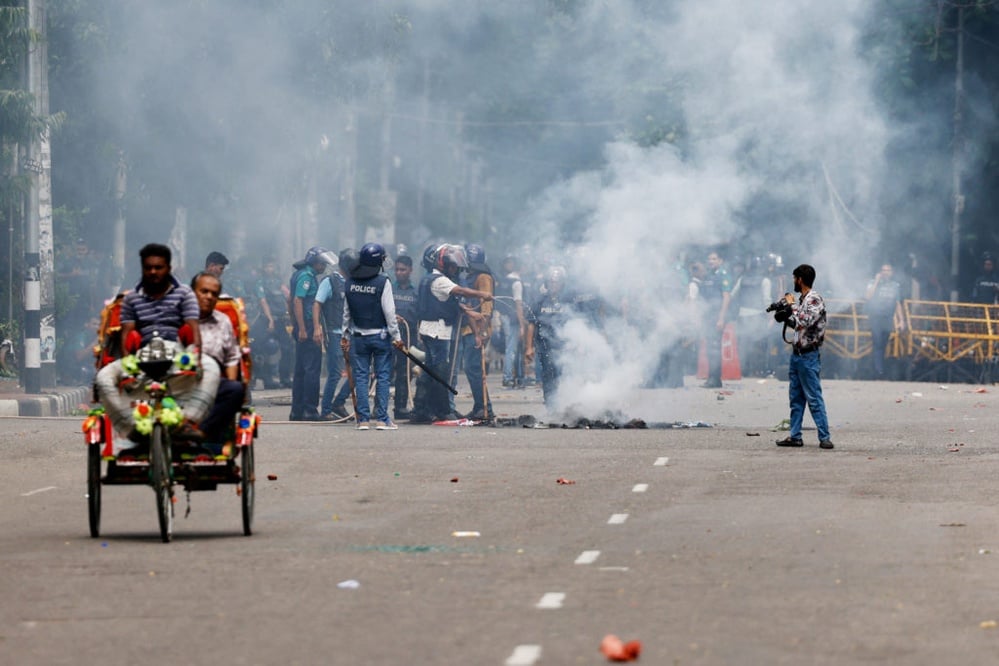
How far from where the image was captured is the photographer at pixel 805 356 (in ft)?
51.4

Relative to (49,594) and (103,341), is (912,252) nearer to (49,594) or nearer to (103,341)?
(103,341)

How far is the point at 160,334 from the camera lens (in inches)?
408

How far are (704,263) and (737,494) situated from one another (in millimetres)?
15036

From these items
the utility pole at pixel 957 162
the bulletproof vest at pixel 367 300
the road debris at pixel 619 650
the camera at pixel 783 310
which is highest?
the utility pole at pixel 957 162

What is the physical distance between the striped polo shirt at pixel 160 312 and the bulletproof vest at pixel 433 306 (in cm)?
893

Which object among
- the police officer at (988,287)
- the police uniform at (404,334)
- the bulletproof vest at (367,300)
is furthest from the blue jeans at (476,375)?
the police officer at (988,287)

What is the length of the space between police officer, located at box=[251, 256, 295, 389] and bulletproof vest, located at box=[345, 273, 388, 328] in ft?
30.0

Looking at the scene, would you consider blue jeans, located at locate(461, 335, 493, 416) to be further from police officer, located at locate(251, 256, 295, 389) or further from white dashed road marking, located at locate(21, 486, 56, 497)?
police officer, located at locate(251, 256, 295, 389)

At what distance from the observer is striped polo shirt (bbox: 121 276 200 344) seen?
1036cm

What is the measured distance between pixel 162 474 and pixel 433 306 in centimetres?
980

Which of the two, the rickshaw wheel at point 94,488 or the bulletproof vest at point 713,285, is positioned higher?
the bulletproof vest at point 713,285

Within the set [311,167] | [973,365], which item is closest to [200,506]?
[973,365]

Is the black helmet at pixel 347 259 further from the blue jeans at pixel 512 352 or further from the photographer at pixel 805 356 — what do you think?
the blue jeans at pixel 512 352

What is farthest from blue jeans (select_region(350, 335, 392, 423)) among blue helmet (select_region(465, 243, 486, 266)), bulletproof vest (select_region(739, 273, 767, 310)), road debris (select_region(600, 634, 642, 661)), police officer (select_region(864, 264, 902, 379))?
police officer (select_region(864, 264, 902, 379))
